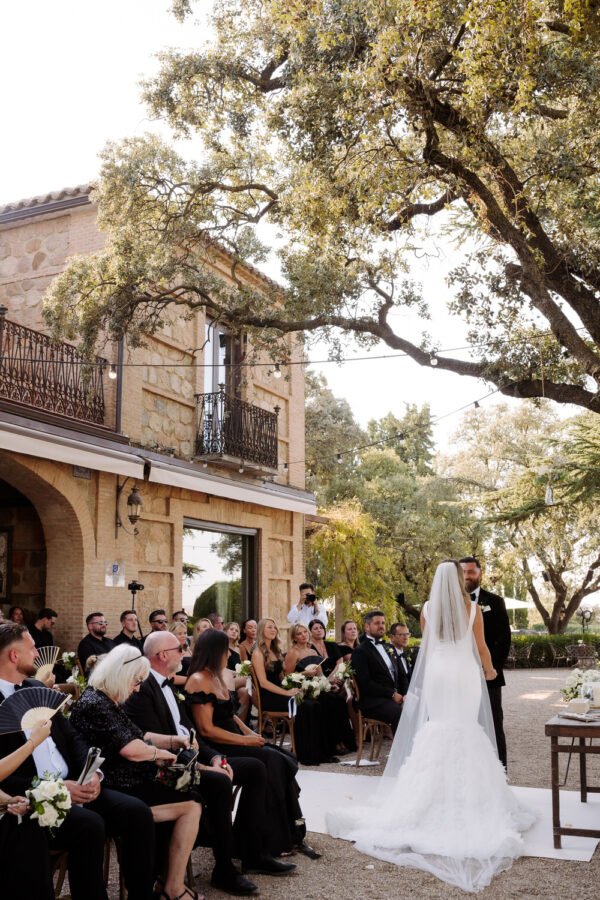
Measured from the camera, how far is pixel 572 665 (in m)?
27.3

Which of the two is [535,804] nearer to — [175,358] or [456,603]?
[456,603]

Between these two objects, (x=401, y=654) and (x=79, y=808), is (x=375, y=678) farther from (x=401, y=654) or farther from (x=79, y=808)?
(x=79, y=808)

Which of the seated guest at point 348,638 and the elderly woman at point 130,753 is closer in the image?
the elderly woman at point 130,753

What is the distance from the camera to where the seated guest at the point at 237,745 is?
5.33 m

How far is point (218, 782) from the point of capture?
15.8 ft

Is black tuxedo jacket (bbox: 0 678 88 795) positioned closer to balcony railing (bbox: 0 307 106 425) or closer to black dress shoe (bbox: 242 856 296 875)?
black dress shoe (bbox: 242 856 296 875)

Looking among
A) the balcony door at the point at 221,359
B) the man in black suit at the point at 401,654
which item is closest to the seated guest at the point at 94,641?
the man in black suit at the point at 401,654

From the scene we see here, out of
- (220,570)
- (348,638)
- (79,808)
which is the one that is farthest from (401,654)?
(220,570)

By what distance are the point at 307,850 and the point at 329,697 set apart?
13.5 ft

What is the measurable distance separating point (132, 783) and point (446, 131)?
7.58 metres

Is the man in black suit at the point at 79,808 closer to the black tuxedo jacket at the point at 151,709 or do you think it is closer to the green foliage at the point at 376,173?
the black tuxedo jacket at the point at 151,709

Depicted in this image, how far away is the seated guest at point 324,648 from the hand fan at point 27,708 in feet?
22.2

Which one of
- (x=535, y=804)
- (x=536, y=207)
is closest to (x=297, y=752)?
(x=535, y=804)

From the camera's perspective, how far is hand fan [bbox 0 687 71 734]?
144 inches
